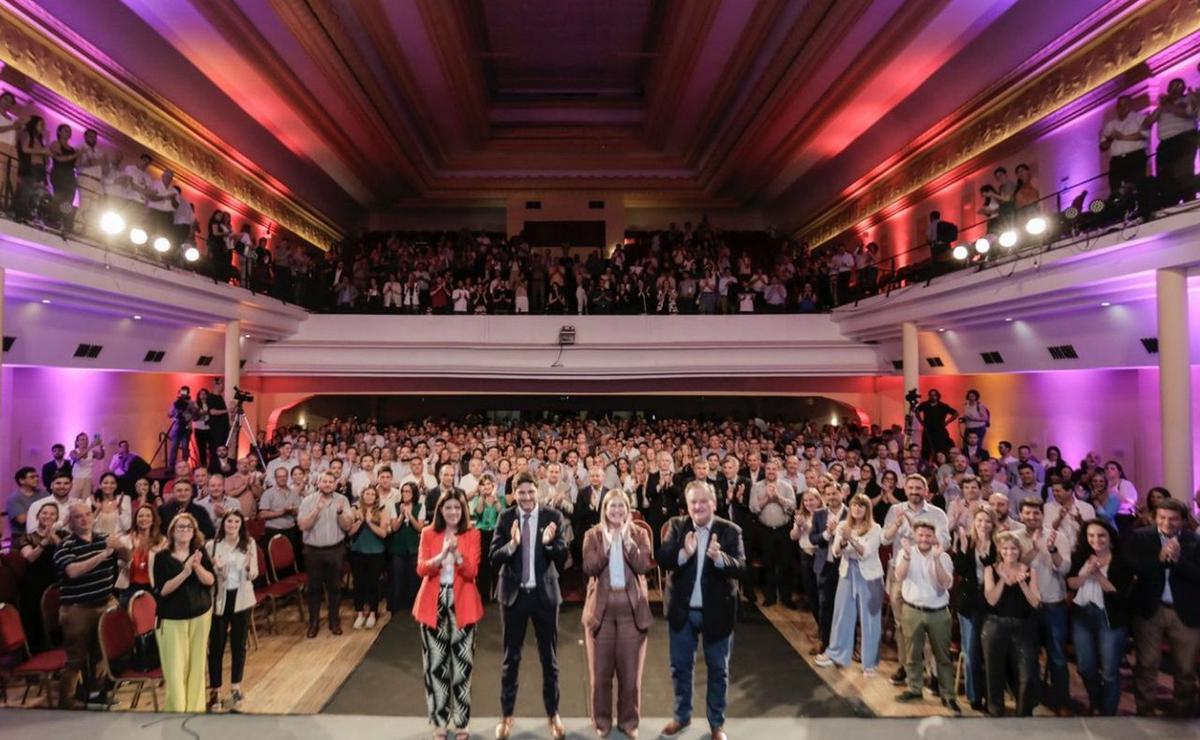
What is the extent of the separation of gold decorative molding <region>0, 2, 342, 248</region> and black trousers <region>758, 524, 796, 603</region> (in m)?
10.4

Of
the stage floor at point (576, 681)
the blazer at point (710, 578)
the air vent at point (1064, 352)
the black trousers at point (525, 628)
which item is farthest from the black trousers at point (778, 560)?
the air vent at point (1064, 352)

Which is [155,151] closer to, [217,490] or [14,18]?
[14,18]

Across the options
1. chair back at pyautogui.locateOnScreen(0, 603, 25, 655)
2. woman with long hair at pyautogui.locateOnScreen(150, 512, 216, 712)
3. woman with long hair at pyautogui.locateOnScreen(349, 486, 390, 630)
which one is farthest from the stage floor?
chair back at pyautogui.locateOnScreen(0, 603, 25, 655)

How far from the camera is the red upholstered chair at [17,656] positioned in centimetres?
393

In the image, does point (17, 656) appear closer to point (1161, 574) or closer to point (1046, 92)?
point (1161, 574)

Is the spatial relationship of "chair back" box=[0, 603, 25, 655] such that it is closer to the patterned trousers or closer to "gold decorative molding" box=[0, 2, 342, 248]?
the patterned trousers

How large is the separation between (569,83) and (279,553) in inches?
494

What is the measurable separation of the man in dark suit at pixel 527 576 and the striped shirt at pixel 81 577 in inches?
104

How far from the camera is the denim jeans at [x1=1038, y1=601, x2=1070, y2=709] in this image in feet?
13.6

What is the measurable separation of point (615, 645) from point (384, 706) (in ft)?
6.38

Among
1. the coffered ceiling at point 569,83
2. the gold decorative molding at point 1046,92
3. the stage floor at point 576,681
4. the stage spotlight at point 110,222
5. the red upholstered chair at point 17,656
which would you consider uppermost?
the coffered ceiling at point 569,83

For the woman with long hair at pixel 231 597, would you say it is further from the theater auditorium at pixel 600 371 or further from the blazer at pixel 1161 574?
the blazer at pixel 1161 574

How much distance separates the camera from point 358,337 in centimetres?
1204

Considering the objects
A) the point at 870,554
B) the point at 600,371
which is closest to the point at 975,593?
the point at 870,554
